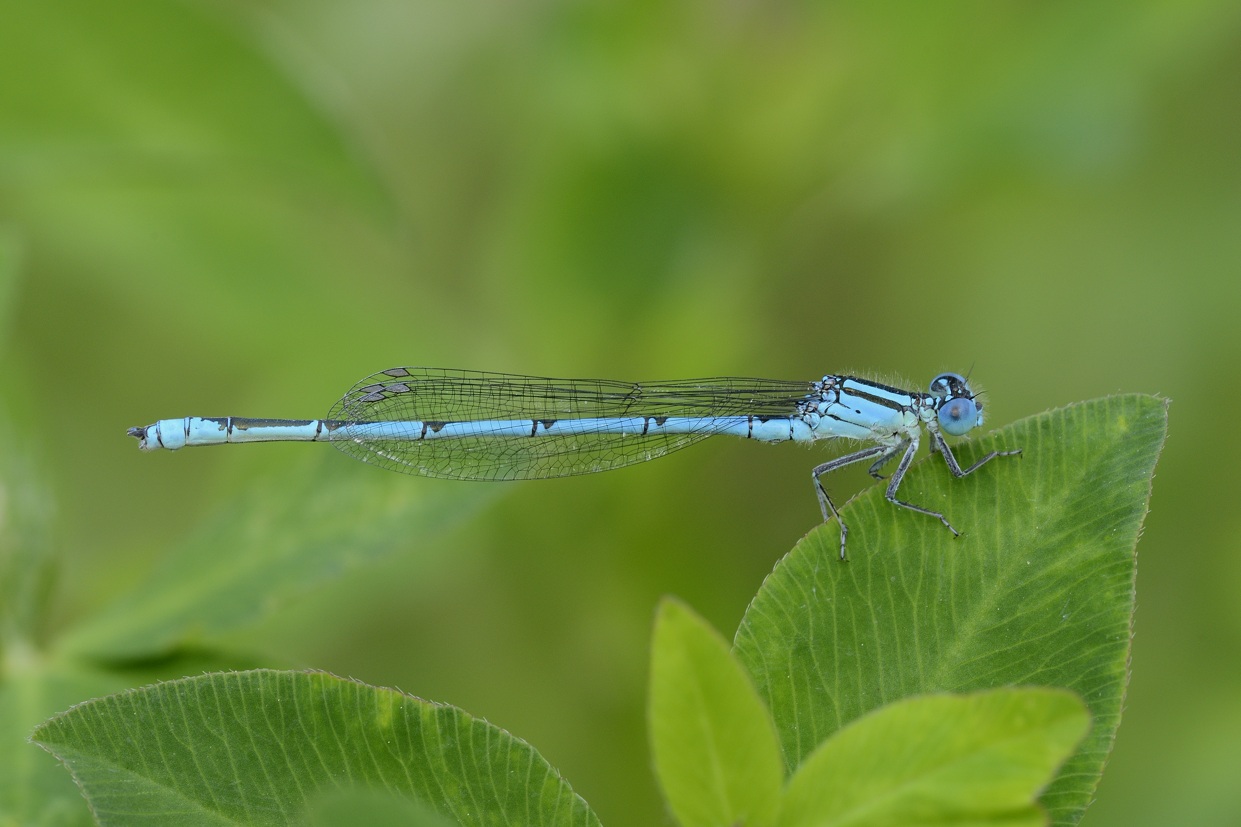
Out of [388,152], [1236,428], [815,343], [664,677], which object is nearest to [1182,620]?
[1236,428]

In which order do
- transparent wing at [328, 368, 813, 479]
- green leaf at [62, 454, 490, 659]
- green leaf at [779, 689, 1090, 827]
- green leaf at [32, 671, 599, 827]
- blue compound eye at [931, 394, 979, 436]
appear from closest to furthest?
green leaf at [779, 689, 1090, 827], green leaf at [32, 671, 599, 827], green leaf at [62, 454, 490, 659], blue compound eye at [931, 394, 979, 436], transparent wing at [328, 368, 813, 479]

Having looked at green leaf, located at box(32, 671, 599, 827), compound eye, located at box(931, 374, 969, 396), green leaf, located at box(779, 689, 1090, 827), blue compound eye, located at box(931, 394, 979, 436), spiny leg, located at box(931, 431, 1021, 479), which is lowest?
green leaf, located at box(779, 689, 1090, 827)

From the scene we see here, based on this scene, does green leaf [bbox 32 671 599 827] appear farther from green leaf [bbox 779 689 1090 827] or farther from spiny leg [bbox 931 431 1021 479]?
spiny leg [bbox 931 431 1021 479]

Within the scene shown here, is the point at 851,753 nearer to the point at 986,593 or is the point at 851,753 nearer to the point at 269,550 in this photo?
the point at 986,593

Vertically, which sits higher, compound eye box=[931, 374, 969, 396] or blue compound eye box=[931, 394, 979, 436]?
compound eye box=[931, 374, 969, 396]

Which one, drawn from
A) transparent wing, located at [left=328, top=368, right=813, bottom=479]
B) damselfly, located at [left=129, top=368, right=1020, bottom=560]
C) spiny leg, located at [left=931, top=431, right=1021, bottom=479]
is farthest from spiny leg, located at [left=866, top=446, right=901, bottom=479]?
spiny leg, located at [left=931, top=431, right=1021, bottom=479]

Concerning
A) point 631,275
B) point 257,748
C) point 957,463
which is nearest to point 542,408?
point 631,275
